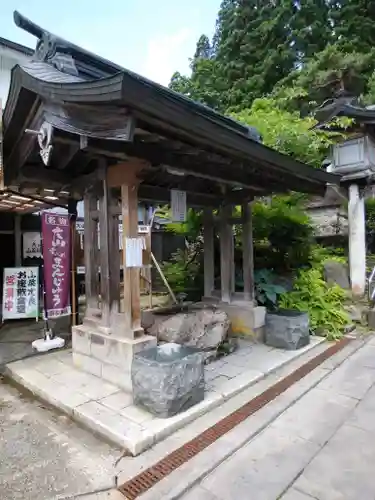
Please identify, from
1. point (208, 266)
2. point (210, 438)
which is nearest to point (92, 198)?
point (208, 266)

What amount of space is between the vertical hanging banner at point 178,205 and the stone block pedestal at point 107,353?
6.42 feet

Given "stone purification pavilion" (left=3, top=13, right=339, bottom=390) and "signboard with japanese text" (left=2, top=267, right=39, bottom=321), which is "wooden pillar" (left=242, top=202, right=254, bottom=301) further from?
"signboard with japanese text" (left=2, top=267, right=39, bottom=321)

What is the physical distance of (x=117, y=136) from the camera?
8.98 feet

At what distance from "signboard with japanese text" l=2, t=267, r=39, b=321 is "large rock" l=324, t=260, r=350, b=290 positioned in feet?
24.3

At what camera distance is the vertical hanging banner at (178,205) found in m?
5.23

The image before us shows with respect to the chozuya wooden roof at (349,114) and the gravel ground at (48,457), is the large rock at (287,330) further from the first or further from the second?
the chozuya wooden roof at (349,114)

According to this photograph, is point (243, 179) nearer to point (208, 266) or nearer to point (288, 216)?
point (208, 266)

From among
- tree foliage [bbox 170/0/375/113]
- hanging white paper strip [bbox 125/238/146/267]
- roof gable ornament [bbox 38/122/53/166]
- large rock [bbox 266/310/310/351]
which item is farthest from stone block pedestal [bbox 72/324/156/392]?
tree foliage [bbox 170/0/375/113]

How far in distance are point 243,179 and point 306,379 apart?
329cm

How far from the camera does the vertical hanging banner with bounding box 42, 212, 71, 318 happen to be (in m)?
6.04

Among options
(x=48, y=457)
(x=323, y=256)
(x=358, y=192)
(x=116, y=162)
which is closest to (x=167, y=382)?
(x=48, y=457)

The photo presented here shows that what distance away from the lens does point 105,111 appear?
2.72 m

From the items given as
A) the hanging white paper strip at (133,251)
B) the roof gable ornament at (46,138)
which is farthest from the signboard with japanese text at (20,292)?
the roof gable ornament at (46,138)

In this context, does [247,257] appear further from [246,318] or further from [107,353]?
[107,353]
